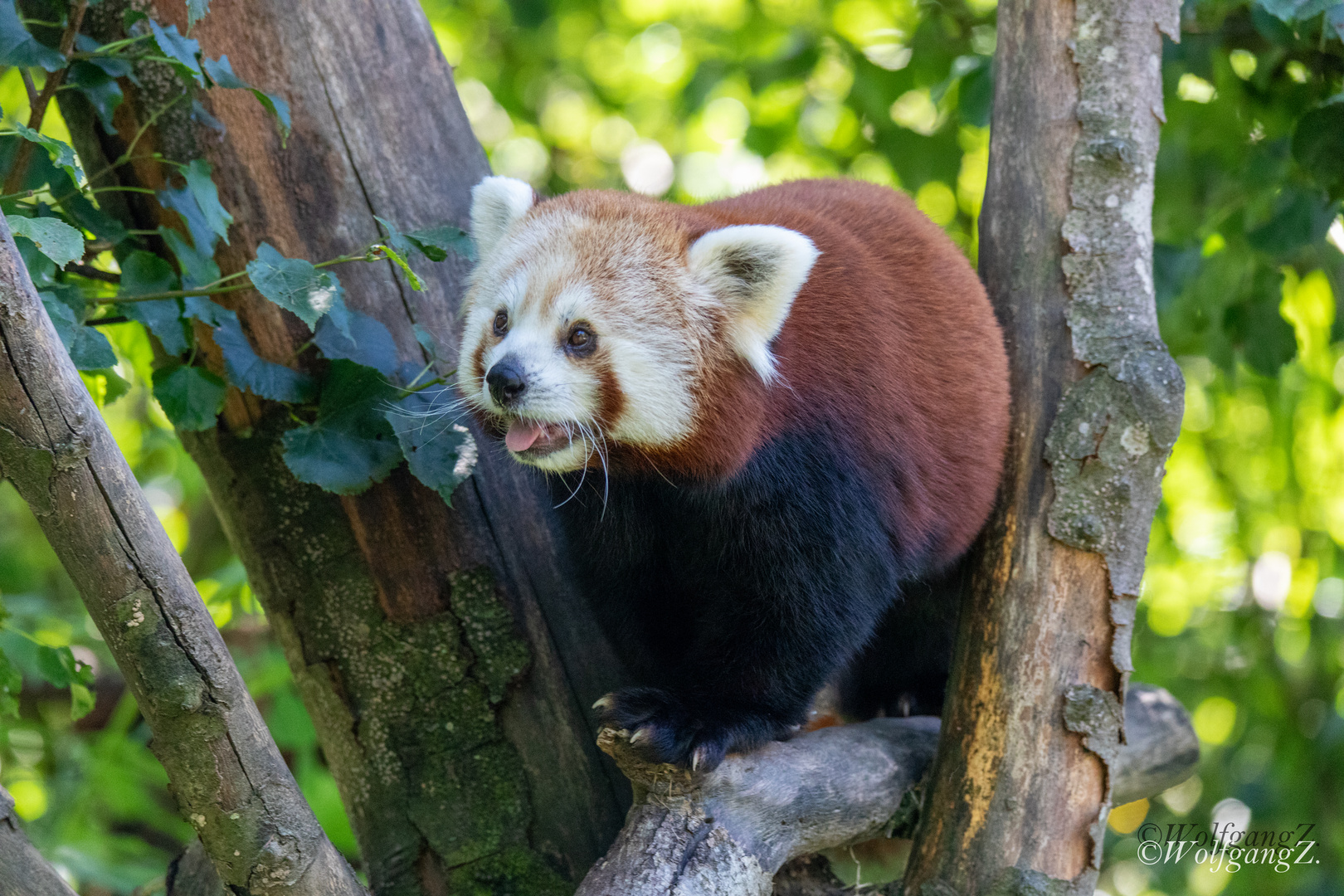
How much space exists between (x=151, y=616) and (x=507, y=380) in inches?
31.7

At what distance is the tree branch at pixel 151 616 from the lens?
1.55 metres

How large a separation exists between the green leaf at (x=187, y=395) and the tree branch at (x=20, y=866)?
0.92 m

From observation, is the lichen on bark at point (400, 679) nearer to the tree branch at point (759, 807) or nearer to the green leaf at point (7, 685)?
the tree branch at point (759, 807)

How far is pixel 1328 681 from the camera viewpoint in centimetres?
486

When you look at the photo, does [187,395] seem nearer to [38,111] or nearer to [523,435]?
[38,111]

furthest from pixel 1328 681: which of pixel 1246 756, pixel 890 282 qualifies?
pixel 890 282

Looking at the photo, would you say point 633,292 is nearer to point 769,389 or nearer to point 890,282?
point 769,389

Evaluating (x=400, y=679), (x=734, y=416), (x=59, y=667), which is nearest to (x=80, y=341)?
(x=59, y=667)

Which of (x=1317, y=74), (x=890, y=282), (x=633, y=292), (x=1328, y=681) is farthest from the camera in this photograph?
(x=1328, y=681)

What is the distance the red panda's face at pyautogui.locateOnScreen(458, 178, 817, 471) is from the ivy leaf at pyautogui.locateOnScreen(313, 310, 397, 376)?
0.98 feet

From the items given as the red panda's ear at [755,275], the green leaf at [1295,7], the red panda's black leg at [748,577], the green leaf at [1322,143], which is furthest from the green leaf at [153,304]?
the green leaf at [1322,143]

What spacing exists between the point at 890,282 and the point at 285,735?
270 centimetres

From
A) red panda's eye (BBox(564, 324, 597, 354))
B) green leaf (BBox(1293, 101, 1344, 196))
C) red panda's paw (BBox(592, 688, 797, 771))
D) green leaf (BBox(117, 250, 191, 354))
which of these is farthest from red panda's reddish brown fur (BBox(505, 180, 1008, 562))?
green leaf (BBox(1293, 101, 1344, 196))

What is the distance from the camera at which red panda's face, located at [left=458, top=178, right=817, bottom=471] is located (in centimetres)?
219
